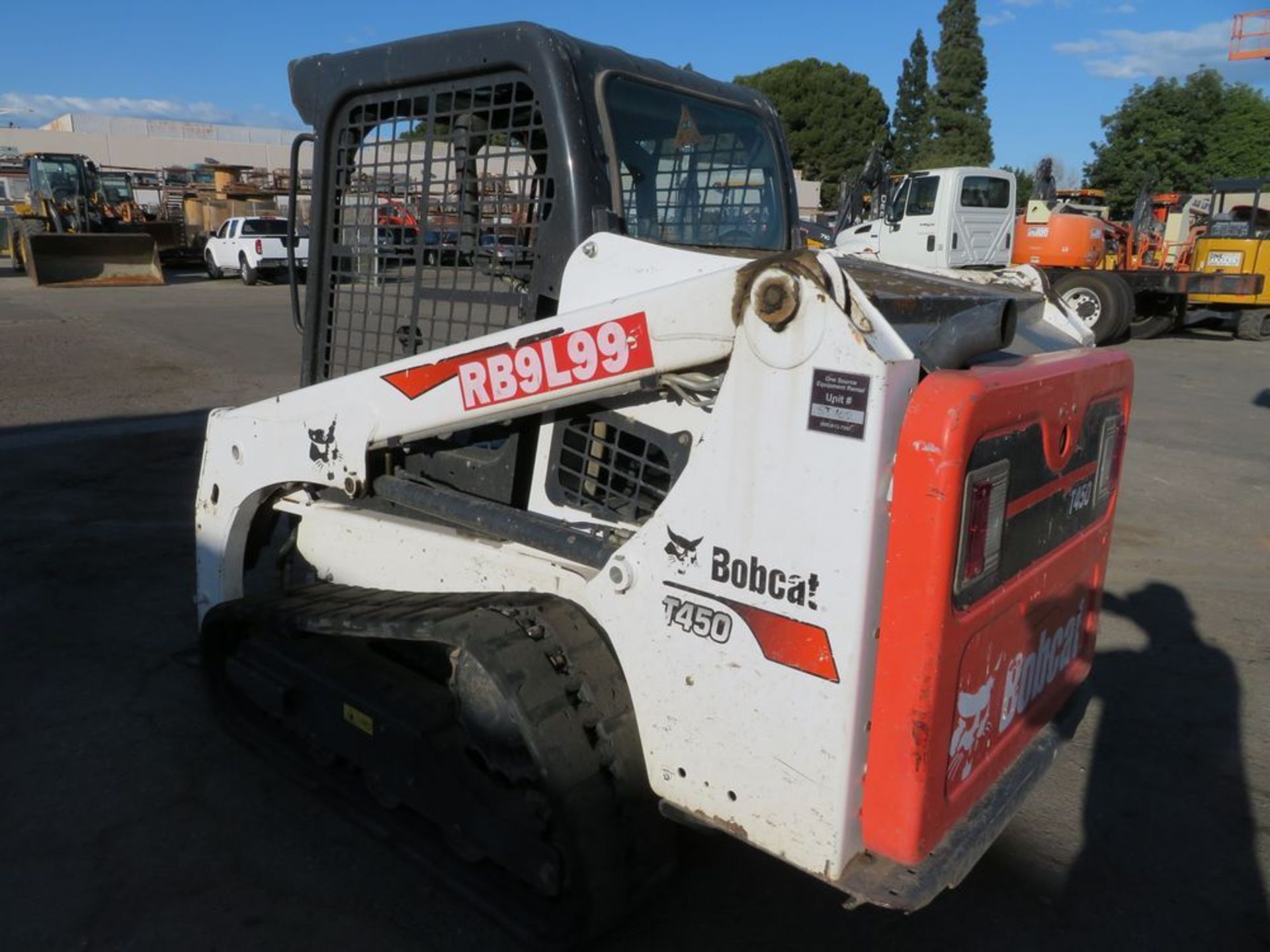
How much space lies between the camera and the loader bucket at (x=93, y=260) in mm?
21281

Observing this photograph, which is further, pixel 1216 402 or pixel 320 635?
pixel 1216 402

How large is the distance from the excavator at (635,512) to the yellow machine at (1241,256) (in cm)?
1566

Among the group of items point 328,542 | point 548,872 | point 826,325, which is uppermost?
point 826,325

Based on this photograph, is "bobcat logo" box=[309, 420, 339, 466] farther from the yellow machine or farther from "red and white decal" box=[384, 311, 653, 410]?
the yellow machine

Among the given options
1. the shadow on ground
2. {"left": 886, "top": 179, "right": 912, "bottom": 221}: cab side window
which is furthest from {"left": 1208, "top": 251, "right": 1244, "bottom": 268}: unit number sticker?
the shadow on ground

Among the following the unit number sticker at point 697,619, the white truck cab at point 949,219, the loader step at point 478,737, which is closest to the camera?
the unit number sticker at point 697,619

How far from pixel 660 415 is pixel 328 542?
1275 mm

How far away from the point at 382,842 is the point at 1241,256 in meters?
17.3

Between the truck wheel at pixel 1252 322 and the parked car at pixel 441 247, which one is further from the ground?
the truck wheel at pixel 1252 322

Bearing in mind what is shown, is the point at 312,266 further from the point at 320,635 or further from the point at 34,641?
the point at 34,641

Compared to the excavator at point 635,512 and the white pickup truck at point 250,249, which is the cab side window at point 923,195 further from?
the excavator at point 635,512

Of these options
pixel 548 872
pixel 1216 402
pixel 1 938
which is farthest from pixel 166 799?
pixel 1216 402

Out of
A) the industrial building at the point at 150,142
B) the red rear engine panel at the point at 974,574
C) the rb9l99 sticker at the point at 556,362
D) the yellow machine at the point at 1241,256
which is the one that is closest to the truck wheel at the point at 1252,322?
the yellow machine at the point at 1241,256

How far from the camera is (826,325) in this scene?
1.74 metres
